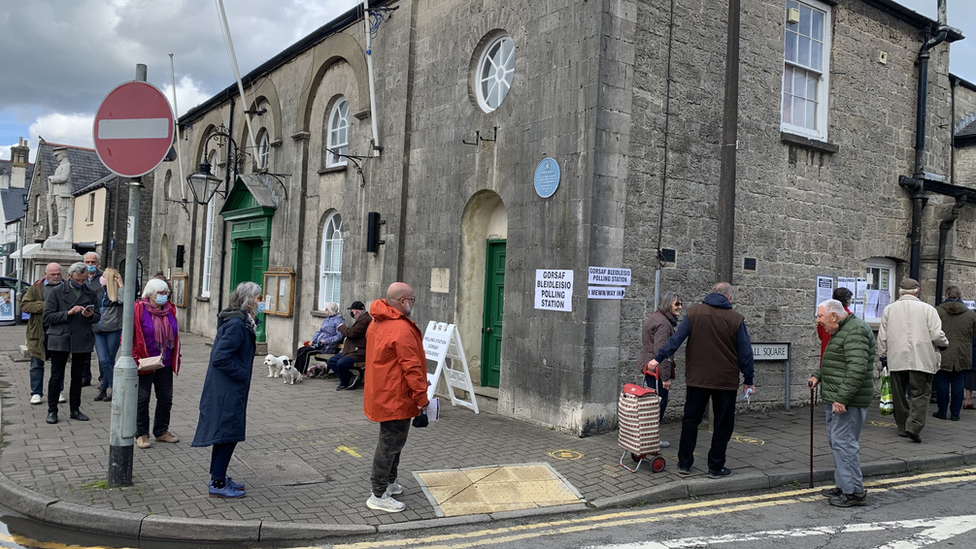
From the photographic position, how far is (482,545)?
4914mm

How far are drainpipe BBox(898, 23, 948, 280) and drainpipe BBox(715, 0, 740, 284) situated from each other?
539cm

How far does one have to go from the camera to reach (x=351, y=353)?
1141cm

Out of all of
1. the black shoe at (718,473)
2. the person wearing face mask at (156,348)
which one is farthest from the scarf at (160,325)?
the black shoe at (718,473)

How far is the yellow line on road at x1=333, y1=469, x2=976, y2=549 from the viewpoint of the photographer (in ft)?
16.3

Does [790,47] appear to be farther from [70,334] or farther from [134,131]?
[70,334]

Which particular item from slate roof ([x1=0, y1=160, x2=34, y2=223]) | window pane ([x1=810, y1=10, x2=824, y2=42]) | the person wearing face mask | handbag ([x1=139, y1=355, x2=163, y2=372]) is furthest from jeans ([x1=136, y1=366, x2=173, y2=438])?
slate roof ([x1=0, y1=160, x2=34, y2=223])

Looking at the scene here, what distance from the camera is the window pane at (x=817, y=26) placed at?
36.1 feet

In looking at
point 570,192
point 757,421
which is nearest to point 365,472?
point 570,192

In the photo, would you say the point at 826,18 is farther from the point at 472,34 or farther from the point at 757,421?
the point at 757,421

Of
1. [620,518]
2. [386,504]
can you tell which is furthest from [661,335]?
[386,504]

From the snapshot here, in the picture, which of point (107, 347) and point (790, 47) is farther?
point (790, 47)

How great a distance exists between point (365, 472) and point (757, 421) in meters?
5.63

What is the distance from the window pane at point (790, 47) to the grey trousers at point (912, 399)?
4.95m

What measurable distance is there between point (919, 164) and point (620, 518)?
9.95 metres
